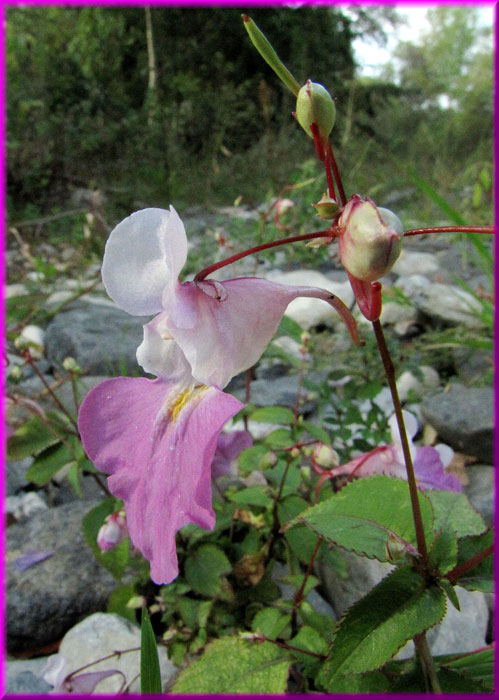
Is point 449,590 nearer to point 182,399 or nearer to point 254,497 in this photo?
point 182,399

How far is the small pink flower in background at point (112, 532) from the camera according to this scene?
106cm

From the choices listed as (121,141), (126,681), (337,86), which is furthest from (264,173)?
(126,681)

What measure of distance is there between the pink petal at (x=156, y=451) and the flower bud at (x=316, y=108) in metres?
0.27

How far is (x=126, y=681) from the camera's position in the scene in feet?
3.38

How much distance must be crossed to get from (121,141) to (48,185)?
87 cm

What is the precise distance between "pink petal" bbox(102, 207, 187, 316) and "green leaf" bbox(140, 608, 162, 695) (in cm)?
34

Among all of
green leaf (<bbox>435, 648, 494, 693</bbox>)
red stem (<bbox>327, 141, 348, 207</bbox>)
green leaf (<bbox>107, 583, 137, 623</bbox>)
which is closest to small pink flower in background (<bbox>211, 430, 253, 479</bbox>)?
green leaf (<bbox>107, 583, 137, 623</bbox>)

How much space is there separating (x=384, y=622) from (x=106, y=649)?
2.14ft

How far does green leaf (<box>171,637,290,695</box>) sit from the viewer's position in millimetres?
817

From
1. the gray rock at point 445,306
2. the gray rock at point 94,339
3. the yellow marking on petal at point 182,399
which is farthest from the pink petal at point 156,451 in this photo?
the gray rock at point 445,306

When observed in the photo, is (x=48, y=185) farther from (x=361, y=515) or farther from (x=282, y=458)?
(x=361, y=515)

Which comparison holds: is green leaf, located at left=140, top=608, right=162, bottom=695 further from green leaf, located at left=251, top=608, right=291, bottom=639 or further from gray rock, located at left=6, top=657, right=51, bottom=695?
gray rock, located at left=6, top=657, right=51, bottom=695

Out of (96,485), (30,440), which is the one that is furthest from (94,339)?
(30,440)

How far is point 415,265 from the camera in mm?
3529
